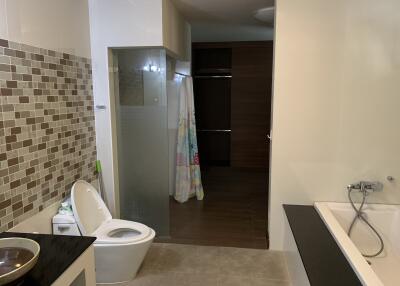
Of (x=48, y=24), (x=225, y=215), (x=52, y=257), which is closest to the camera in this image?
(x=52, y=257)

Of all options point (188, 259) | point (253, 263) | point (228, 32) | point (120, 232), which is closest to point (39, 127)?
point (120, 232)

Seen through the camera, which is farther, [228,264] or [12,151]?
[228,264]

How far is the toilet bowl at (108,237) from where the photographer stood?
2.33m

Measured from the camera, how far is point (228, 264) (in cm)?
273

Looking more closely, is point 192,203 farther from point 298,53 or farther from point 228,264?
point 298,53

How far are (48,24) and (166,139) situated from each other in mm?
1429

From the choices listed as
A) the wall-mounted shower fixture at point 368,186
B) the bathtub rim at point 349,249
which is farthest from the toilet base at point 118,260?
the wall-mounted shower fixture at point 368,186

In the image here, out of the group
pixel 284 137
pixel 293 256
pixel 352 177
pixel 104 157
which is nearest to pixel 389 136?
pixel 352 177

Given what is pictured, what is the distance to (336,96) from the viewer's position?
105 inches

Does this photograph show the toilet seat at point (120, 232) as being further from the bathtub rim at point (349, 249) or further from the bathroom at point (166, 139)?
the bathtub rim at point (349, 249)

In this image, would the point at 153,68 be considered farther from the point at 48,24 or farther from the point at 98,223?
the point at 98,223

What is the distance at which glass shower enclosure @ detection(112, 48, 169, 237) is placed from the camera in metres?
3.06

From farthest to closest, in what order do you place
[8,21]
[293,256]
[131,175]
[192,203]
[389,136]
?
[192,203]
[131,175]
[389,136]
[293,256]
[8,21]

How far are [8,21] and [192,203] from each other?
9.66 feet
